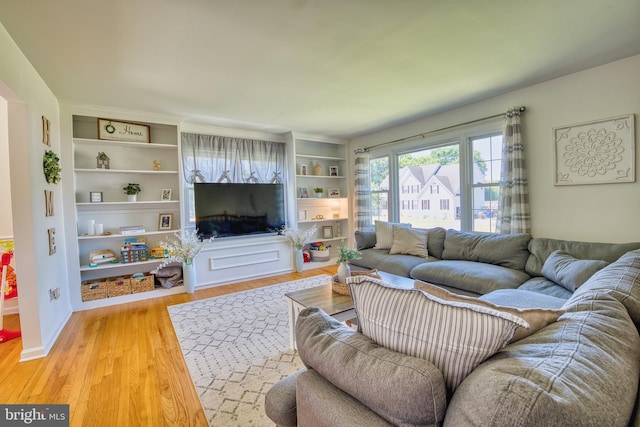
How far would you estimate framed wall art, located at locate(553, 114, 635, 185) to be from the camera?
256 cm

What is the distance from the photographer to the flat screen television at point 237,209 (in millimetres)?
4203

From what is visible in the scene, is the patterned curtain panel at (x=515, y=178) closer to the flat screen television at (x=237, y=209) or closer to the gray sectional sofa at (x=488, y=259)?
the gray sectional sofa at (x=488, y=259)

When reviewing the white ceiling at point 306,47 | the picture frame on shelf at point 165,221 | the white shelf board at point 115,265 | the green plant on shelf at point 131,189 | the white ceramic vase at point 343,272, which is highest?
the white ceiling at point 306,47

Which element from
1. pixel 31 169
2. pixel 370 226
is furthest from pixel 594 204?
pixel 31 169

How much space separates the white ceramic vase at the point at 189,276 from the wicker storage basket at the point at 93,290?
891 millimetres

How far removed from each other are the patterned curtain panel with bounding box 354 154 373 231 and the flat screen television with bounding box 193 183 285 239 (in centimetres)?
140

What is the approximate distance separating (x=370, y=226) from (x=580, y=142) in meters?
3.04

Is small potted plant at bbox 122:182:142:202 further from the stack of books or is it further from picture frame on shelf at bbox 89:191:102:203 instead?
the stack of books

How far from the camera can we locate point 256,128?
4.58 m

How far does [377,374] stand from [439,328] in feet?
0.65

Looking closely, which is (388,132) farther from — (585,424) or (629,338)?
(585,424)

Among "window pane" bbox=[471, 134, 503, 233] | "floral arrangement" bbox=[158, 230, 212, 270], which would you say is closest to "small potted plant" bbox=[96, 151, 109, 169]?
"floral arrangement" bbox=[158, 230, 212, 270]

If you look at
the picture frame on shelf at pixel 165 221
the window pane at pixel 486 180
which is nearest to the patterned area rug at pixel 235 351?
the picture frame on shelf at pixel 165 221

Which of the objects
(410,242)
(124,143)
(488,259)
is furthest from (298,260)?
(124,143)
